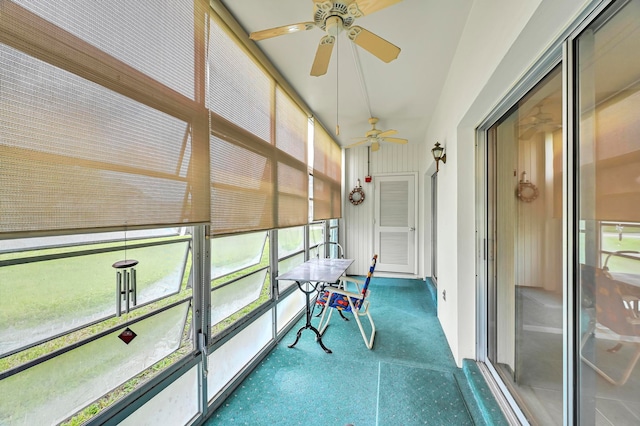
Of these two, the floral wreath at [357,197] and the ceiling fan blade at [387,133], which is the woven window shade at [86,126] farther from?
the floral wreath at [357,197]

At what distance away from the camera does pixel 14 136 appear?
788mm

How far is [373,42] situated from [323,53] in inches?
13.1

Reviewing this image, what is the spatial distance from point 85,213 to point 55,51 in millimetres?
572

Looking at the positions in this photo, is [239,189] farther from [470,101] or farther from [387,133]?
[387,133]

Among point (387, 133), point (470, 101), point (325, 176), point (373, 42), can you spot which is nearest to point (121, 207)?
point (373, 42)

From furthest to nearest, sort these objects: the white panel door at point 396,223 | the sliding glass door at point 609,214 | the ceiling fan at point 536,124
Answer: the white panel door at point 396,223 → the ceiling fan at point 536,124 → the sliding glass door at point 609,214

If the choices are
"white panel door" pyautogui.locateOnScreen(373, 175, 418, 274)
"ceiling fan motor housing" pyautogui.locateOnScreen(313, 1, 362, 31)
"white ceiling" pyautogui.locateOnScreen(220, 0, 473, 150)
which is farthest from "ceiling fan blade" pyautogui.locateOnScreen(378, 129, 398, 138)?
"ceiling fan motor housing" pyautogui.locateOnScreen(313, 1, 362, 31)

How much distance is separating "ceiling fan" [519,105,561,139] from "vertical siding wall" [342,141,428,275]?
3933mm

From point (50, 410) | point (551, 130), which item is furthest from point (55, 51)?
point (551, 130)

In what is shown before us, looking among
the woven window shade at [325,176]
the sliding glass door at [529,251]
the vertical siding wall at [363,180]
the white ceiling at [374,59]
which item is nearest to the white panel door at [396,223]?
the vertical siding wall at [363,180]

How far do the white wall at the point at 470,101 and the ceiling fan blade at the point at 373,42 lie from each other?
0.55 m

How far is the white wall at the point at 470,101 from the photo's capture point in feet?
3.57

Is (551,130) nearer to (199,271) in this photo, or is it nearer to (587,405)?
(587,405)

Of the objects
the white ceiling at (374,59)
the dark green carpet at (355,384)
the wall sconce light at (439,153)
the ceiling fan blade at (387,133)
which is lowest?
the dark green carpet at (355,384)
